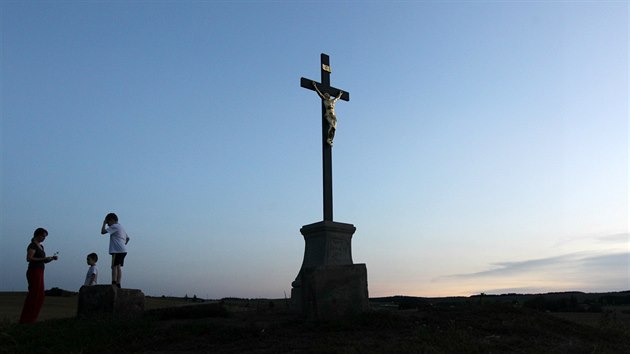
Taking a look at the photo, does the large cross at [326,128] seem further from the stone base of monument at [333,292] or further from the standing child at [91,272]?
the standing child at [91,272]

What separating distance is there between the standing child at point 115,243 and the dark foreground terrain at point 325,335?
Answer: 1173mm

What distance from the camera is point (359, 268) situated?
24.8ft

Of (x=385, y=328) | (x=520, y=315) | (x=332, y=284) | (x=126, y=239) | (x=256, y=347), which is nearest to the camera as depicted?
(x=256, y=347)

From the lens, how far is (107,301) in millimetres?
8297

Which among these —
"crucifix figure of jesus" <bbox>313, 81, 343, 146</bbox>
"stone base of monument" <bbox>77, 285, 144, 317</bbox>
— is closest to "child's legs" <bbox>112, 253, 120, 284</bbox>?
"stone base of monument" <bbox>77, 285, 144, 317</bbox>

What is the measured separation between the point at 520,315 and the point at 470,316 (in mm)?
882

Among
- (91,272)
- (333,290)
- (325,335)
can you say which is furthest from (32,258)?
(325,335)

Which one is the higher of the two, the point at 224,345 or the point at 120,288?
the point at 120,288

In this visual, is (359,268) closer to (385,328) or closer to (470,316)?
(385,328)

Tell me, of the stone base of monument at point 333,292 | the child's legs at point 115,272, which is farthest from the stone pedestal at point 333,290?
the child's legs at point 115,272

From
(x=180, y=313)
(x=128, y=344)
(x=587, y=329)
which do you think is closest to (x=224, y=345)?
(x=128, y=344)

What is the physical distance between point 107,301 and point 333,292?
366 centimetres

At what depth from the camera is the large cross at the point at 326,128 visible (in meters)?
11.2

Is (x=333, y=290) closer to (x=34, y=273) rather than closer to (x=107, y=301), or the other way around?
(x=107, y=301)
